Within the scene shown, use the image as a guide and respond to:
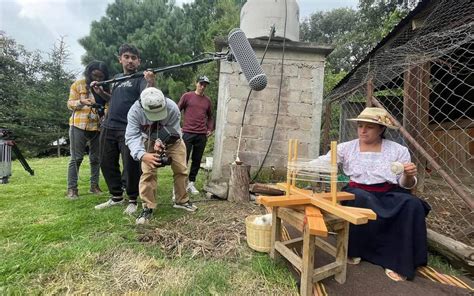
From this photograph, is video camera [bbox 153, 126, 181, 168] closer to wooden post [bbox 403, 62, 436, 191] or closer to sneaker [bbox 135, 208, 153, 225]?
sneaker [bbox 135, 208, 153, 225]

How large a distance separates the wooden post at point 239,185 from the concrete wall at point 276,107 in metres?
0.66

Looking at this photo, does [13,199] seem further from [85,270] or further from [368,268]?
[368,268]

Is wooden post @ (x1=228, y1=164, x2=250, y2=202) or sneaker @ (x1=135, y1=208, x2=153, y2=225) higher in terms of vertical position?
wooden post @ (x1=228, y1=164, x2=250, y2=202)

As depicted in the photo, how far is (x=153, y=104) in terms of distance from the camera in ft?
8.91

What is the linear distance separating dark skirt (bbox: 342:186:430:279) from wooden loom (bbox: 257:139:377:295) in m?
0.26

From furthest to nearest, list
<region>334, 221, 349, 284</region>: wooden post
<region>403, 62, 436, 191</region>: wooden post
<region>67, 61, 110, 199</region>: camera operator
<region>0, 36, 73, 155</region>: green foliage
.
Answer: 1. <region>0, 36, 73, 155</region>: green foliage
2. <region>67, 61, 110, 199</region>: camera operator
3. <region>403, 62, 436, 191</region>: wooden post
4. <region>334, 221, 349, 284</region>: wooden post

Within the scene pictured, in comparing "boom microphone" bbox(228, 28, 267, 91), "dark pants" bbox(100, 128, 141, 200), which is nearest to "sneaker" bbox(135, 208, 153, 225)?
"dark pants" bbox(100, 128, 141, 200)

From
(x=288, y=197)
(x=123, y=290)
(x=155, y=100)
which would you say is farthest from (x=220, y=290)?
(x=155, y=100)

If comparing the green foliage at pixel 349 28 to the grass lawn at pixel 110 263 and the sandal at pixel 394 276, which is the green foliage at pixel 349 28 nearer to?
the sandal at pixel 394 276

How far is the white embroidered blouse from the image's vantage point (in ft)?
7.39

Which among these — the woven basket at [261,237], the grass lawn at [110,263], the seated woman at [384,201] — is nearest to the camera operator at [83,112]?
the grass lawn at [110,263]

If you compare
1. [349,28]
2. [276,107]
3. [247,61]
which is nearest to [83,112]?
[247,61]

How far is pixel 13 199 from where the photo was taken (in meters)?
3.70

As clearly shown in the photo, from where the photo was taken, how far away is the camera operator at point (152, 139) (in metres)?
2.73
